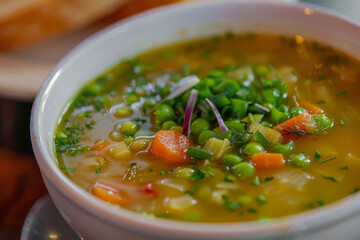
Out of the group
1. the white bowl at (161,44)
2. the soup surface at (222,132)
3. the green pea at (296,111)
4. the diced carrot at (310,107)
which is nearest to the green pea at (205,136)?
the soup surface at (222,132)

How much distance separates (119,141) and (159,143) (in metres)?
0.20

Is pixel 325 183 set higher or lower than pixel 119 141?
higher

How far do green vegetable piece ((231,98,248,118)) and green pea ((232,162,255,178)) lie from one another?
32 centimetres

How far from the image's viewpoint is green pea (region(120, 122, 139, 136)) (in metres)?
2.06

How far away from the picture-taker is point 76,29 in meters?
3.79

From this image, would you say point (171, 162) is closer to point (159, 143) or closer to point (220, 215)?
point (159, 143)

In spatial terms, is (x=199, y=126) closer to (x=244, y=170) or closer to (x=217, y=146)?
(x=217, y=146)

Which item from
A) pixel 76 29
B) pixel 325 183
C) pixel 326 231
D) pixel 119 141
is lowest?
pixel 76 29

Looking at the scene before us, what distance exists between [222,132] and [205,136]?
2.8 inches

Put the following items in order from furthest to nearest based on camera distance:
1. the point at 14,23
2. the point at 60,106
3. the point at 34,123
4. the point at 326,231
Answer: the point at 14,23, the point at 60,106, the point at 34,123, the point at 326,231

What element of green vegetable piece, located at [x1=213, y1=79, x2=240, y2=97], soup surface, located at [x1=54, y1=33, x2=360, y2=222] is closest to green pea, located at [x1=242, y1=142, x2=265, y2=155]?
soup surface, located at [x1=54, y1=33, x2=360, y2=222]

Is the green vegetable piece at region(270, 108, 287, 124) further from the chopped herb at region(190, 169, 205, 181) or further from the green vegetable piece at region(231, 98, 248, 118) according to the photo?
the chopped herb at region(190, 169, 205, 181)

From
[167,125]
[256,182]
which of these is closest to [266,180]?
[256,182]

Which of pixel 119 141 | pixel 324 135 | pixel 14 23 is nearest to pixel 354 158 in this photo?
pixel 324 135
